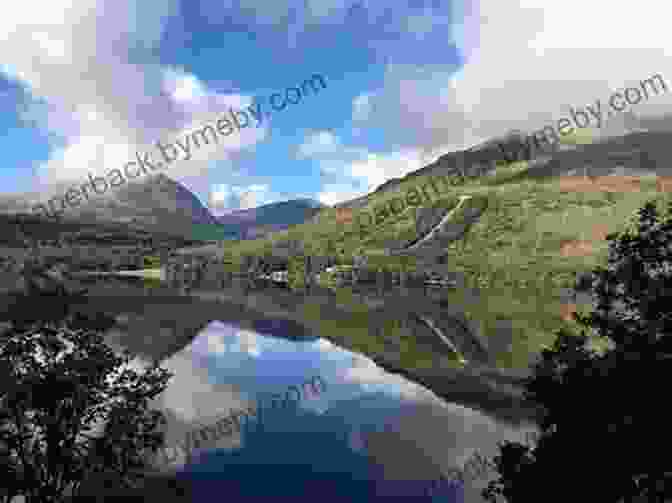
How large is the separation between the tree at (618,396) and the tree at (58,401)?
1829 cm

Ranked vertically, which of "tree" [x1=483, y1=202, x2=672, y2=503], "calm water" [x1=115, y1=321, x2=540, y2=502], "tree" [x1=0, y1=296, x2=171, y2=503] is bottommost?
"calm water" [x1=115, y1=321, x2=540, y2=502]

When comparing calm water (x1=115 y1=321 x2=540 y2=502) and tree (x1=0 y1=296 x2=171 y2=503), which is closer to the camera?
tree (x1=0 y1=296 x2=171 y2=503)

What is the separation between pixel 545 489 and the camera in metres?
25.4

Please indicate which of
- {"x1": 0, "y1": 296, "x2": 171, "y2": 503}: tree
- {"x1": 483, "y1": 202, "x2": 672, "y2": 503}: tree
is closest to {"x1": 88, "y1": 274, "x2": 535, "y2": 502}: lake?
{"x1": 0, "y1": 296, "x2": 171, "y2": 503}: tree

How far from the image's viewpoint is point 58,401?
28344mm

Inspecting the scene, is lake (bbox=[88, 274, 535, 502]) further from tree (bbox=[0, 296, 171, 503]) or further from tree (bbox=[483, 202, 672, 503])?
tree (bbox=[483, 202, 672, 503])

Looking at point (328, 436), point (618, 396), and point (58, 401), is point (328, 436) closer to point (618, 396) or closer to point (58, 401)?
point (58, 401)

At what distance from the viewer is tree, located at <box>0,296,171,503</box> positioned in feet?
90.1

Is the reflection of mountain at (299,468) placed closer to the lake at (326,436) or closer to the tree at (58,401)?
the lake at (326,436)

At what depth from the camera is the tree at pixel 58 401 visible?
90.1 feet

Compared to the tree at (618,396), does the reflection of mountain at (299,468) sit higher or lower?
lower

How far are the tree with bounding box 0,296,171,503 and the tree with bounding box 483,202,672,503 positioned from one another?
1829 cm

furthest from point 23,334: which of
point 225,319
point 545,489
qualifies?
point 225,319

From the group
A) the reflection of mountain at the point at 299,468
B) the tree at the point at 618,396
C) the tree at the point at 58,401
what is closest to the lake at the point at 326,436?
the reflection of mountain at the point at 299,468
